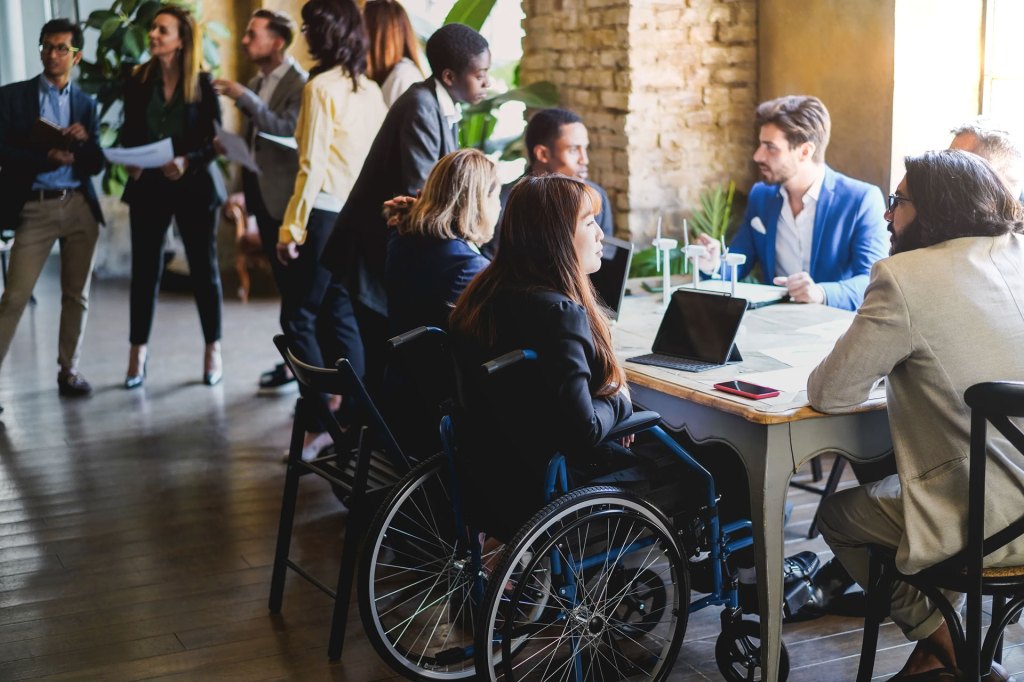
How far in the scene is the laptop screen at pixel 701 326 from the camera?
300 centimetres

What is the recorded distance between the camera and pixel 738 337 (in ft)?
10.9

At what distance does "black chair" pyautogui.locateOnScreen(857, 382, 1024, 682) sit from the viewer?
2.26 meters

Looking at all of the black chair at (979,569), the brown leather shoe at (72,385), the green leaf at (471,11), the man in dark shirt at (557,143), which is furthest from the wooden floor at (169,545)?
the green leaf at (471,11)

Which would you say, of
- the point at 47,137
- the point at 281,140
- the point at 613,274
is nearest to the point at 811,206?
the point at 613,274

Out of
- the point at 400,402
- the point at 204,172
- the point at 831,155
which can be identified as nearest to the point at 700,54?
the point at 831,155

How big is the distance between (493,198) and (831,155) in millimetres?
2542

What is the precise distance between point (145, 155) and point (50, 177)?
0.57 m

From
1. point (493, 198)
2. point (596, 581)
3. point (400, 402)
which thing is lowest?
point (596, 581)

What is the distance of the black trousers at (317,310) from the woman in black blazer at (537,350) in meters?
1.93

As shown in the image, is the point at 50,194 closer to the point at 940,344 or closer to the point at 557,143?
the point at 557,143

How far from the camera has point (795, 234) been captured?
4.11m

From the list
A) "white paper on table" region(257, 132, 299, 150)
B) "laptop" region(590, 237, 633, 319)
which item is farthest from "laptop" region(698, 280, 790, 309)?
"white paper on table" region(257, 132, 299, 150)

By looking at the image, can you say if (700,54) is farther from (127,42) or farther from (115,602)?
(127,42)

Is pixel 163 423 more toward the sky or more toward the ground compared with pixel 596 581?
more toward the ground
